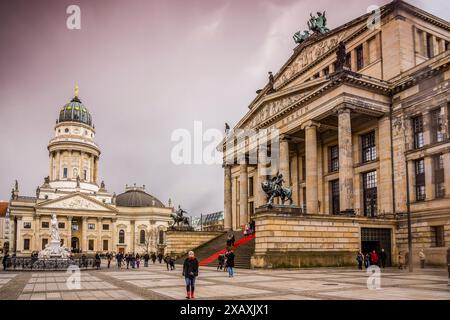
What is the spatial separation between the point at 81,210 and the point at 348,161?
94.4 m

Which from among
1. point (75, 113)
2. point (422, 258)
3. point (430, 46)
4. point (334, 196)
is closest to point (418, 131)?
point (422, 258)

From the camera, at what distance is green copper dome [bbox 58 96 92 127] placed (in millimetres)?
131250

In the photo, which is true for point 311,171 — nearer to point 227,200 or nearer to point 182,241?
point 182,241

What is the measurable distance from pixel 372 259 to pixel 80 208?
98.0 metres

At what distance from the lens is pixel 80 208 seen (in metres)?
118

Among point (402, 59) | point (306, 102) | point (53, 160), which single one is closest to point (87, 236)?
point (53, 160)

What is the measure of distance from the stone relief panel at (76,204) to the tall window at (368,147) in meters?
91.5

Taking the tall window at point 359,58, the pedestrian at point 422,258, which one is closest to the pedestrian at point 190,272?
the pedestrian at point 422,258

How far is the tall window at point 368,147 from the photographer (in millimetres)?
41125

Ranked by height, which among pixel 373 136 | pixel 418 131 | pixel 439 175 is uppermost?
pixel 373 136

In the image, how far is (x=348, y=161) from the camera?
121ft

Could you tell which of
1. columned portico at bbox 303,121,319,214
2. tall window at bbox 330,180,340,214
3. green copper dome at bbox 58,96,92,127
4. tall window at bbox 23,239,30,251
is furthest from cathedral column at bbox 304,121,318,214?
green copper dome at bbox 58,96,92,127

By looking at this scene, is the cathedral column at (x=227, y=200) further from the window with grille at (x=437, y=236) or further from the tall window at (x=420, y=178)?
the window with grille at (x=437, y=236)
